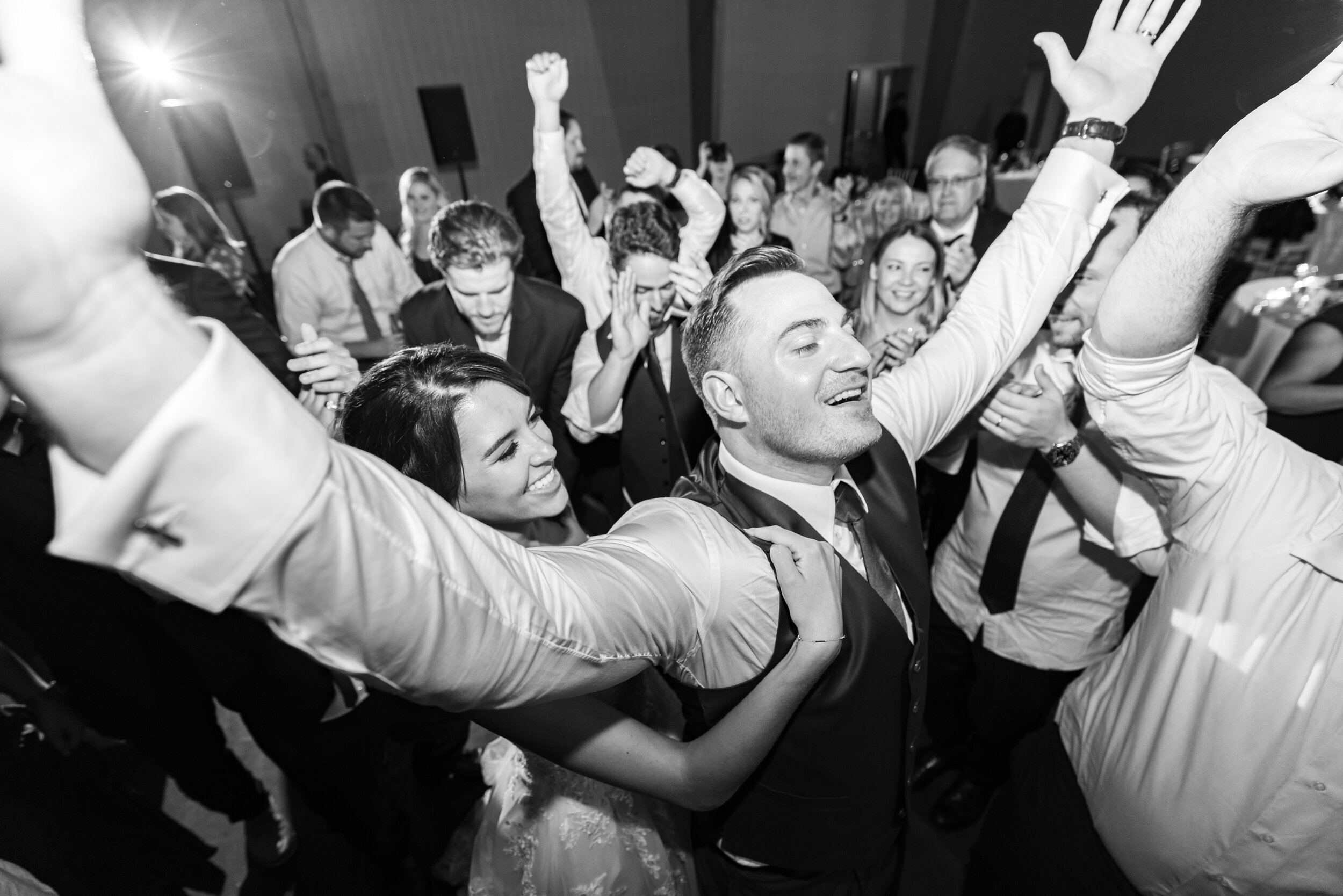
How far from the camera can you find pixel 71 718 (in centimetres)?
193

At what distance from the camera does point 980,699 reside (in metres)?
2.13

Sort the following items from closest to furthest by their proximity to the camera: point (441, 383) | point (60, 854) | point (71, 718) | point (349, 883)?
point (441, 383) < point (60, 854) < point (71, 718) < point (349, 883)

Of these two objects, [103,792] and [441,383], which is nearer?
[441,383]

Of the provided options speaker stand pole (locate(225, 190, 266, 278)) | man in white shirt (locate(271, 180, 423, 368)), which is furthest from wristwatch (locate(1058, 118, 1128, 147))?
speaker stand pole (locate(225, 190, 266, 278))

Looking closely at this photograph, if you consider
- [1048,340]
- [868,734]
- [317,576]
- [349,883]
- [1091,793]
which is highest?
[317,576]

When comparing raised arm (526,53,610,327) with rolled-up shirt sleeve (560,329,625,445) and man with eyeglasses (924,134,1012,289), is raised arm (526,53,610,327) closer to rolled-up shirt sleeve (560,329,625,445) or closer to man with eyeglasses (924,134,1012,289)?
rolled-up shirt sleeve (560,329,625,445)

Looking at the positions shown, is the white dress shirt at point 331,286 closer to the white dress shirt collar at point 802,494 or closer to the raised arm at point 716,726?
the white dress shirt collar at point 802,494

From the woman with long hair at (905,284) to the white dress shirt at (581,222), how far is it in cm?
82

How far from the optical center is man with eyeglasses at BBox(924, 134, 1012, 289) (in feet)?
10.4

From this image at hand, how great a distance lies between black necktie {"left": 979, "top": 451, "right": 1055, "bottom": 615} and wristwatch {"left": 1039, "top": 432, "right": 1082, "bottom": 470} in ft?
0.89

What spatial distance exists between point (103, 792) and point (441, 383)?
1906 millimetres

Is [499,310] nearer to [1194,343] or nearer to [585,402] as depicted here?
[585,402]

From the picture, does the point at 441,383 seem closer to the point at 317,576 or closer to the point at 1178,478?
the point at 317,576

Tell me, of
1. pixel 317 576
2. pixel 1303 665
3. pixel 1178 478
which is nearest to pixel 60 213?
pixel 317 576
